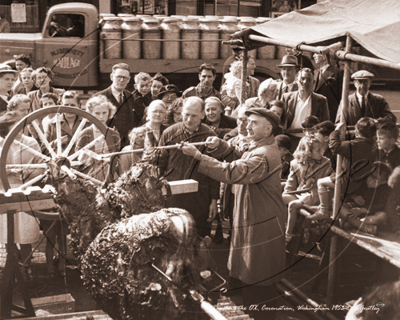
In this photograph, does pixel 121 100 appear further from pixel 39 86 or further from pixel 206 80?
pixel 39 86

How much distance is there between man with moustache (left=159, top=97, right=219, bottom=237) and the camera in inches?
175

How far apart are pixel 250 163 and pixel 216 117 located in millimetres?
1533

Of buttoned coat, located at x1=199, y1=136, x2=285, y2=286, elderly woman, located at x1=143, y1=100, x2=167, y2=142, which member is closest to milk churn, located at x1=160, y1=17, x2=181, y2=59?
elderly woman, located at x1=143, y1=100, x2=167, y2=142

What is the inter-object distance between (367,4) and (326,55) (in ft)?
5.15

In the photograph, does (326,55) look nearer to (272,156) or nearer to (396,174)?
(272,156)

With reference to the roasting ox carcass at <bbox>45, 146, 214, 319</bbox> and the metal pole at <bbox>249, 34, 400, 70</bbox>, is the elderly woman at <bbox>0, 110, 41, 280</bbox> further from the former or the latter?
the metal pole at <bbox>249, 34, 400, 70</bbox>

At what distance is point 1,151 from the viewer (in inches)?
166

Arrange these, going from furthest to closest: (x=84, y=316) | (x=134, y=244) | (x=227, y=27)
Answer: (x=227, y=27) < (x=84, y=316) < (x=134, y=244)

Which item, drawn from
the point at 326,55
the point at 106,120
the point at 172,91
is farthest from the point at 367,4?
the point at 106,120

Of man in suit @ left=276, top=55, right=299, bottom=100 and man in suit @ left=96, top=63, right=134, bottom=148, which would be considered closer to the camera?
man in suit @ left=96, top=63, right=134, bottom=148

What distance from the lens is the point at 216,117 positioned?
17.3 feet

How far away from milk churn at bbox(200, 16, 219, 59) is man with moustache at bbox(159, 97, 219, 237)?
19.2 ft

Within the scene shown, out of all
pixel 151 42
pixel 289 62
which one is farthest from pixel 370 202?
pixel 151 42

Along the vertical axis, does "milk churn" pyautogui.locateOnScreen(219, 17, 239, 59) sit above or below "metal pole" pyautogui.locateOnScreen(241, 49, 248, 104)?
above
